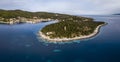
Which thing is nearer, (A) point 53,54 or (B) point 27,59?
(B) point 27,59

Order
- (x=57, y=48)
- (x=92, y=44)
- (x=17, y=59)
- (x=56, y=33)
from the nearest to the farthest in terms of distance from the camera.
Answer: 1. (x=17, y=59)
2. (x=57, y=48)
3. (x=92, y=44)
4. (x=56, y=33)

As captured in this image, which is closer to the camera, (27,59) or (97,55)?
(27,59)

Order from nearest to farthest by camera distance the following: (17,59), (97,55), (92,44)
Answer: (17,59) → (97,55) → (92,44)

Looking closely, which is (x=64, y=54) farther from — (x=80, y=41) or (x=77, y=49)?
(x=80, y=41)

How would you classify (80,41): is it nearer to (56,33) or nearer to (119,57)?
(56,33)

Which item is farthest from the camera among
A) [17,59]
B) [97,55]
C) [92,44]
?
[92,44]

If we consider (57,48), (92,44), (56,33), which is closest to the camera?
(57,48)

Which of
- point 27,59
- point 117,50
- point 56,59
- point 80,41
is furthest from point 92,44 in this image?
point 27,59

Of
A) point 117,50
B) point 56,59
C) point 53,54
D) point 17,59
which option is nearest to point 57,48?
point 53,54
